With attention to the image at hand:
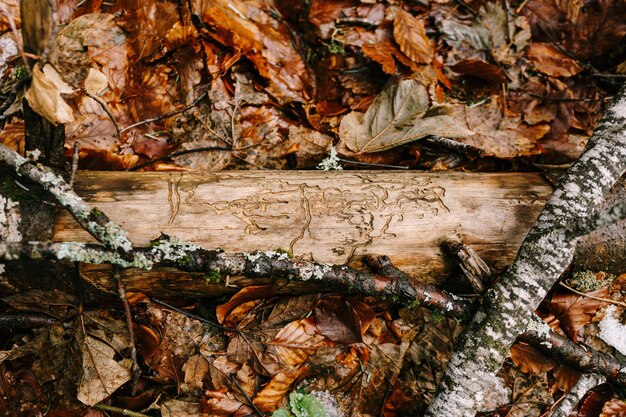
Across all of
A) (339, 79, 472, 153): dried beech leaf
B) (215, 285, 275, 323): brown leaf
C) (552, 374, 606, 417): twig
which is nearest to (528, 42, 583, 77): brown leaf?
(339, 79, 472, 153): dried beech leaf

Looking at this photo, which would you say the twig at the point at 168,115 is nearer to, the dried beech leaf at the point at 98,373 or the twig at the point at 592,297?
the dried beech leaf at the point at 98,373

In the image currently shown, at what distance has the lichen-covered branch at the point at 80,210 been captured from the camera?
182 cm

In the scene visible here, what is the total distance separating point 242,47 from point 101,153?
45.1 inches

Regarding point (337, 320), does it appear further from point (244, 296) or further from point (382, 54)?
point (382, 54)

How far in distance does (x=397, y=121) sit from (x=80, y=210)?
71.2 inches

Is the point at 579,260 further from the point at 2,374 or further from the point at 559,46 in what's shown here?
the point at 2,374

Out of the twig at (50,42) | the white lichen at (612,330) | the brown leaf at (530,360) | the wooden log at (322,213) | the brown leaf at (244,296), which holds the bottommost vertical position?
the brown leaf at (530,360)

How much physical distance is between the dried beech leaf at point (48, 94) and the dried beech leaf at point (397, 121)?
1.55 meters

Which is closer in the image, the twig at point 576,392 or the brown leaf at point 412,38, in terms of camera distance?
the twig at point 576,392

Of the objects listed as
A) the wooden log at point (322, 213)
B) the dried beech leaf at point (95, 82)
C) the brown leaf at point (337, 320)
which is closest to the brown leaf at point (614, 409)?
the wooden log at point (322, 213)

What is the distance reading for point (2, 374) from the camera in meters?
2.23

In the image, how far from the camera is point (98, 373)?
2176 mm

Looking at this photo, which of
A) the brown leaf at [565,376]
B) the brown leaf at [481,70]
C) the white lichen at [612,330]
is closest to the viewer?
the brown leaf at [565,376]

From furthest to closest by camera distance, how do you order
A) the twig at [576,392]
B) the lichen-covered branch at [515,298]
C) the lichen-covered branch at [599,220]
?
1. the twig at [576,392]
2. the lichen-covered branch at [515,298]
3. the lichen-covered branch at [599,220]
